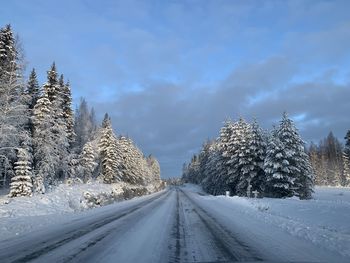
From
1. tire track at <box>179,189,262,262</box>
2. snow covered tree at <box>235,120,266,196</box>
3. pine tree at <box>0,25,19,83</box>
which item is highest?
pine tree at <box>0,25,19,83</box>

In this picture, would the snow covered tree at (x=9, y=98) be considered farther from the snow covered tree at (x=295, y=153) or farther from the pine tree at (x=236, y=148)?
the pine tree at (x=236, y=148)

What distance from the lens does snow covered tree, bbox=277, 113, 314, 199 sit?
40.7 metres

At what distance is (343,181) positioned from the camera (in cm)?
10850

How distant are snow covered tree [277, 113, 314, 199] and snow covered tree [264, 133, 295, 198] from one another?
483 mm

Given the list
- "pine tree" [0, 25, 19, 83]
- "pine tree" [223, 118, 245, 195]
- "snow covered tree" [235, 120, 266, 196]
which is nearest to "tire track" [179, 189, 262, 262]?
Answer: "pine tree" [0, 25, 19, 83]

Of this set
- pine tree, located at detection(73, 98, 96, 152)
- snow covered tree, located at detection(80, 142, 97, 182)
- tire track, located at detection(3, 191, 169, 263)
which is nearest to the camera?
tire track, located at detection(3, 191, 169, 263)

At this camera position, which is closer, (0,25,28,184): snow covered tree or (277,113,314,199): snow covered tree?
(0,25,28,184): snow covered tree

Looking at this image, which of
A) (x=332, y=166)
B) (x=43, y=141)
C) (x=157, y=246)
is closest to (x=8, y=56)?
(x=43, y=141)

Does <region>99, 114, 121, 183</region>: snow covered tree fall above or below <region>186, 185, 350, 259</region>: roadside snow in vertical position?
above

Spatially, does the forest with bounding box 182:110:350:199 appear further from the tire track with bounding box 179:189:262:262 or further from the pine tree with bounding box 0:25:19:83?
the tire track with bounding box 179:189:262:262

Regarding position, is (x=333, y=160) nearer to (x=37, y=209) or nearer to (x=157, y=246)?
(x=37, y=209)

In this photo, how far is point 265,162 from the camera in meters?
41.5

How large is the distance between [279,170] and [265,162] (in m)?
1.73

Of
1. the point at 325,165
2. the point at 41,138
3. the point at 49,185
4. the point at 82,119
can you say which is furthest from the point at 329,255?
the point at 325,165
